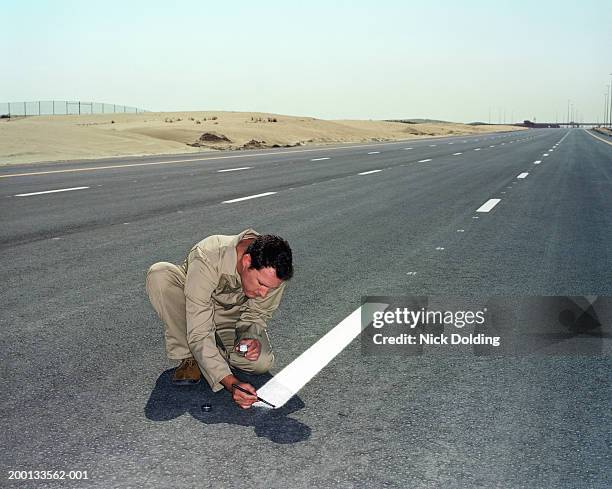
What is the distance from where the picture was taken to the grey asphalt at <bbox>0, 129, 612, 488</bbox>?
10.3 ft

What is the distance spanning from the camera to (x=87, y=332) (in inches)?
199

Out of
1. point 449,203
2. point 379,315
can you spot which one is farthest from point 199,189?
point 379,315

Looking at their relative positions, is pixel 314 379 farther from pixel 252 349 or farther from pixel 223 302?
pixel 223 302

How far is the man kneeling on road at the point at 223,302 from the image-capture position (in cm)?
376

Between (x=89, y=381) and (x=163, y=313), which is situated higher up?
(x=163, y=313)

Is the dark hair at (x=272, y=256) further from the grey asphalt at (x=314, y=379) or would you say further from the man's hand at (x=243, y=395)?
the grey asphalt at (x=314, y=379)

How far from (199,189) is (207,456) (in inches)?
499

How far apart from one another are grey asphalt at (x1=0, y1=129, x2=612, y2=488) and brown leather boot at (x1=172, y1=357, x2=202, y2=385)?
8 centimetres

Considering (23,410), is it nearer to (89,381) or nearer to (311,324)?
(89,381)

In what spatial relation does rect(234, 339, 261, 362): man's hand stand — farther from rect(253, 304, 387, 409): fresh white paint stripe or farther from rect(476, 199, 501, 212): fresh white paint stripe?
rect(476, 199, 501, 212): fresh white paint stripe

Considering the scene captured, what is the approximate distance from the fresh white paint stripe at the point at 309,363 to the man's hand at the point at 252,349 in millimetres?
165

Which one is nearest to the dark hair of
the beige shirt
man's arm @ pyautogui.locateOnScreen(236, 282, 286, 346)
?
the beige shirt

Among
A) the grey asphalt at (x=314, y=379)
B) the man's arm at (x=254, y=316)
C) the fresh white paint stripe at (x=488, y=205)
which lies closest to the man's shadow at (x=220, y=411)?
the grey asphalt at (x=314, y=379)

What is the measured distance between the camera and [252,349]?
13.7 ft
